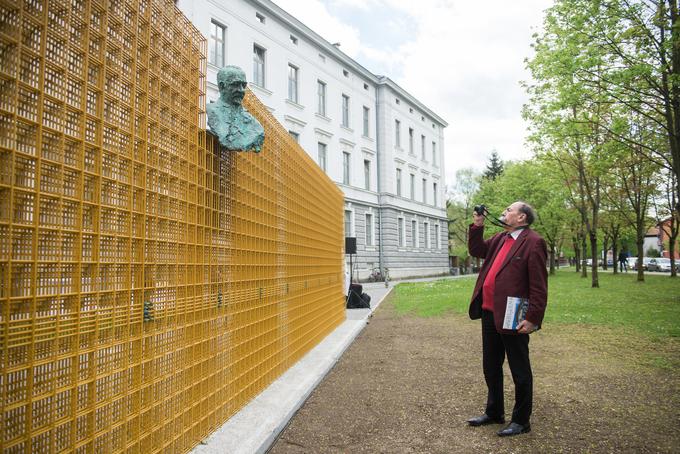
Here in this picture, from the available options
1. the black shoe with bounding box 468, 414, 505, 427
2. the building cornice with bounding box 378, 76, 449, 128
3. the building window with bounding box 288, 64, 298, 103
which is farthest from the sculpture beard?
the building cornice with bounding box 378, 76, 449, 128

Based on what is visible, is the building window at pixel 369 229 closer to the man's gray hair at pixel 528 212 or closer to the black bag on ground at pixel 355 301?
the black bag on ground at pixel 355 301

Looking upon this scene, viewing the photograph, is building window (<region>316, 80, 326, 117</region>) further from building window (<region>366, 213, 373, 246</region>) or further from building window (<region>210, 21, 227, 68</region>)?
building window (<region>210, 21, 227, 68</region>)

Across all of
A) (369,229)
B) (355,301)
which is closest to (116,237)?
(355,301)

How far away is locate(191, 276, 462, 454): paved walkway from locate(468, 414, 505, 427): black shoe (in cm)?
165

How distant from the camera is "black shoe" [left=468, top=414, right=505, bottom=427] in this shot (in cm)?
438

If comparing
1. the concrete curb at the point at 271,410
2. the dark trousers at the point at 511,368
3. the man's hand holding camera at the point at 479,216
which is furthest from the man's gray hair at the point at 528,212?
the concrete curb at the point at 271,410

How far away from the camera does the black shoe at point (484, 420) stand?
438 centimetres

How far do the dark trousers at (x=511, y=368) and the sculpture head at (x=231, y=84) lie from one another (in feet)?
9.33

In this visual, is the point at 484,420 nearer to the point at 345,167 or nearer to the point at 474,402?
the point at 474,402

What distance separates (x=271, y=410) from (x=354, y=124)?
29510mm

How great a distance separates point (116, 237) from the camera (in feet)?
8.29

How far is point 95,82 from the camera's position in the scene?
2.42 metres

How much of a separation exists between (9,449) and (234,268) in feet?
7.97

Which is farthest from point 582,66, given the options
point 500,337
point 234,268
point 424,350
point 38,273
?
point 38,273
